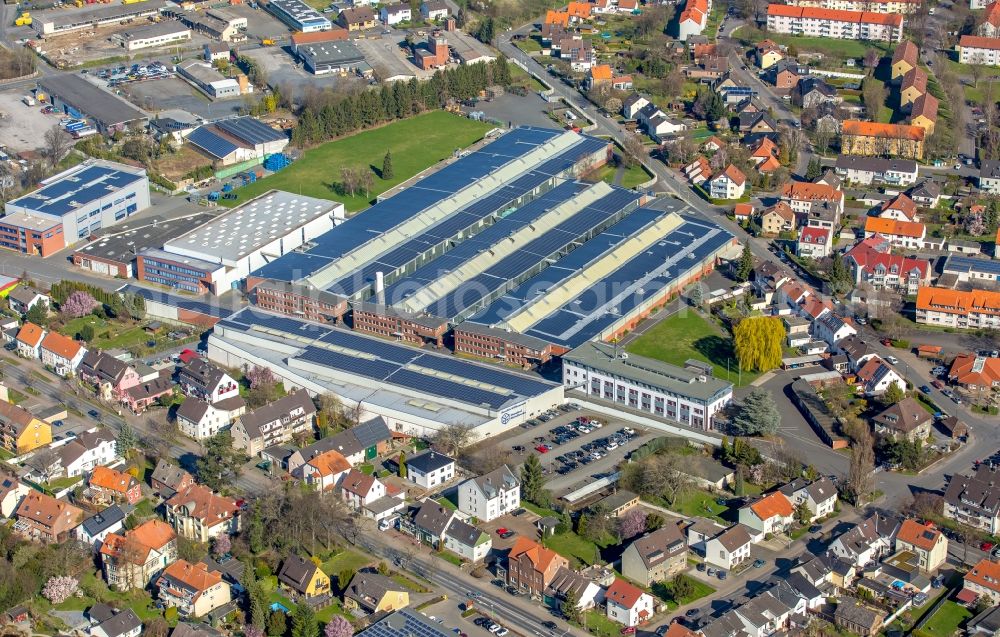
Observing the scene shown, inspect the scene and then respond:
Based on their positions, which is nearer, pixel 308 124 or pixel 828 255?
pixel 828 255

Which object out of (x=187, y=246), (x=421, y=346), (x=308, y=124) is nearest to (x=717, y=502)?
(x=421, y=346)

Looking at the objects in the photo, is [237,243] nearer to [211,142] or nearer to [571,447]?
[211,142]

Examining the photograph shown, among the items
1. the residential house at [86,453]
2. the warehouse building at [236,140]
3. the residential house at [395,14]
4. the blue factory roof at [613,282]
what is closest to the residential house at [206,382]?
the residential house at [86,453]

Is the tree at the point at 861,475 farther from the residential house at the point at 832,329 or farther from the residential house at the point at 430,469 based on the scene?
the residential house at the point at 430,469

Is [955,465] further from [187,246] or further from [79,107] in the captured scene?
[79,107]

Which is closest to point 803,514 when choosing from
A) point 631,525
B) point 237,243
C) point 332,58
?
point 631,525

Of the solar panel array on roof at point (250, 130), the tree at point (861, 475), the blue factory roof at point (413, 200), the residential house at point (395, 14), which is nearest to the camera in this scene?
the tree at point (861, 475)

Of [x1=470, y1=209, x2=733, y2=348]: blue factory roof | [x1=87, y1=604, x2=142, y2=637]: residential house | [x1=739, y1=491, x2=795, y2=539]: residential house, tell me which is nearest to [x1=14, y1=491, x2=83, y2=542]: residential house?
[x1=87, y1=604, x2=142, y2=637]: residential house
